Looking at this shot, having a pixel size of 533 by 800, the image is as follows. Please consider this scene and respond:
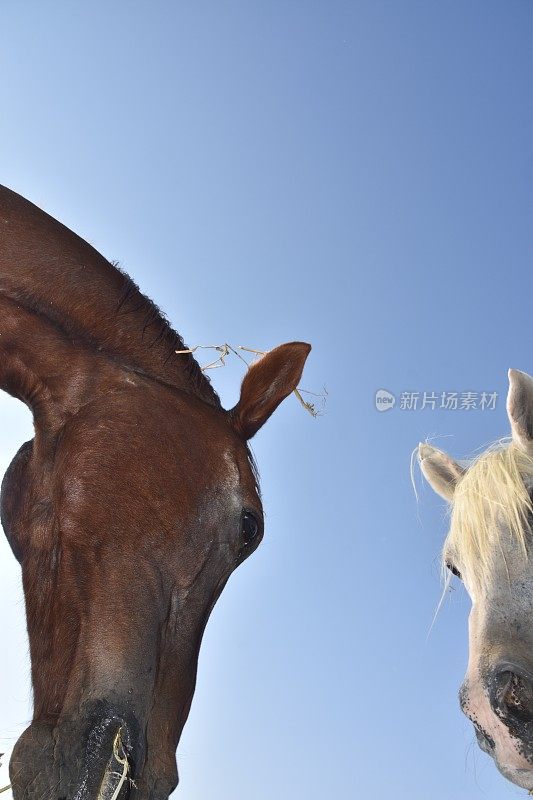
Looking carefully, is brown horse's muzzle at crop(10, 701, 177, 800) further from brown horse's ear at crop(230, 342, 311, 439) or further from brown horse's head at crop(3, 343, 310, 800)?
brown horse's ear at crop(230, 342, 311, 439)

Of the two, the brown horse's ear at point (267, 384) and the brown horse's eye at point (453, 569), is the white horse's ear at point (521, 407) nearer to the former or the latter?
the brown horse's ear at point (267, 384)

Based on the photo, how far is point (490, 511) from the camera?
152 inches

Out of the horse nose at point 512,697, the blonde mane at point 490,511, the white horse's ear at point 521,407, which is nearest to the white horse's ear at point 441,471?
the blonde mane at point 490,511

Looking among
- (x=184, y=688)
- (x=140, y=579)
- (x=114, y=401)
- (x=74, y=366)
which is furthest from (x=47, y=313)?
(x=184, y=688)

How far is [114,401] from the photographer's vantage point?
9.81 feet

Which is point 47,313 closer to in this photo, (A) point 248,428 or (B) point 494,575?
(A) point 248,428

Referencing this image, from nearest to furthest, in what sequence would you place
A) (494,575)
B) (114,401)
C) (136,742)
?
(136,742) < (114,401) < (494,575)

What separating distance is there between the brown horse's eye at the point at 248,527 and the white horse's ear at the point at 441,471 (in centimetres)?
205

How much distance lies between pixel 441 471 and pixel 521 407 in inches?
53.5

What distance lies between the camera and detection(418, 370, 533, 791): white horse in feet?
10.6

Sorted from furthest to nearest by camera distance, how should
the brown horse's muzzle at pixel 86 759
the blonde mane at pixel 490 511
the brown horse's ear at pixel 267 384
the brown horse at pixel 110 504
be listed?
1. the blonde mane at pixel 490 511
2. the brown horse's ear at pixel 267 384
3. the brown horse at pixel 110 504
4. the brown horse's muzzle at pixel 86 759

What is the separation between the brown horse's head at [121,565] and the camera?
2.47 meters

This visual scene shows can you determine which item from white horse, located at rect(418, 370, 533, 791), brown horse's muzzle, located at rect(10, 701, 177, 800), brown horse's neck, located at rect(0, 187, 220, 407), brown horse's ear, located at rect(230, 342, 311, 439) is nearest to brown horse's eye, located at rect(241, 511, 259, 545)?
brown horse's ear, located at rect(230, 342, 311, 439)

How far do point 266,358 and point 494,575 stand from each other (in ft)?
5.27
